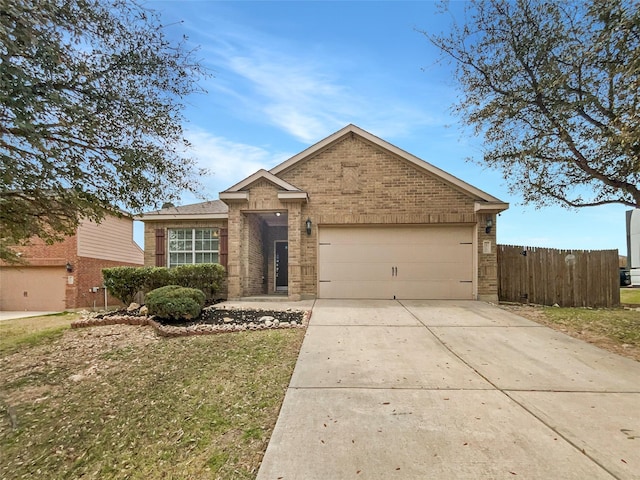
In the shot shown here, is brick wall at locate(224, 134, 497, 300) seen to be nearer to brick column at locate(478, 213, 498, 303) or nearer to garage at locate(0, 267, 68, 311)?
brick column at locate(478, 213, 498, 303)

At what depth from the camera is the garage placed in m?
15.0

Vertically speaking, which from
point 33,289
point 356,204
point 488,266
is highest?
point 356,204

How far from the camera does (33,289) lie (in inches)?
596

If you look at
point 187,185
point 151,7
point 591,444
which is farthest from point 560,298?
point 151,7

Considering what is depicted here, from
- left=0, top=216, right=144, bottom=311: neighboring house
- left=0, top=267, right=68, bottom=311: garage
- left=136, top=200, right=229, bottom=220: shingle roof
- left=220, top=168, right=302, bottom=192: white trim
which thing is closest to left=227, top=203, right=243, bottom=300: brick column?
left=220, top=168, right=302, bottom=192: white trim

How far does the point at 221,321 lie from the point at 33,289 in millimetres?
13488

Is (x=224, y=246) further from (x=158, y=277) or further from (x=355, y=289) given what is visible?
(x=355, y=289)

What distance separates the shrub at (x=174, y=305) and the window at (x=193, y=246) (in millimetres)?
3716

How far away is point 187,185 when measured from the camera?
628 centimetres

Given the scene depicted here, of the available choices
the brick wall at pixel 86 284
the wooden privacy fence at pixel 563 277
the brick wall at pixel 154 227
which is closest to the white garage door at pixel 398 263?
the wooden privacy fence at pixel 563 277

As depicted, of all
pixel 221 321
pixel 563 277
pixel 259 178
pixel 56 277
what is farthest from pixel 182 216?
pixel 563 277

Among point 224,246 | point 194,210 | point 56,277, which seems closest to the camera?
point 224,246

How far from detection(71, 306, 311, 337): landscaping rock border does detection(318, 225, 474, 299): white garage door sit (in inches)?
105

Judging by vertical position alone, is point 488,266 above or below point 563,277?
above
